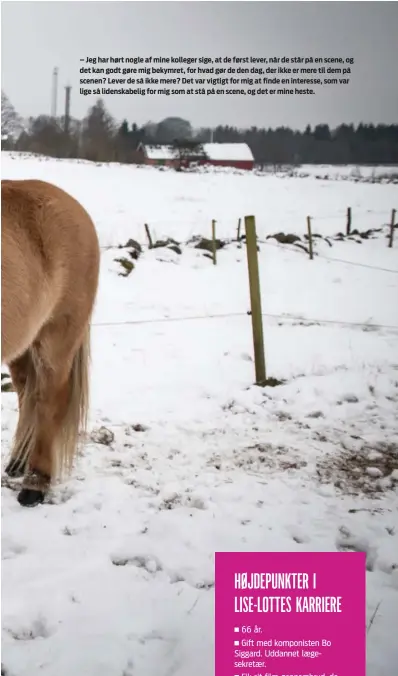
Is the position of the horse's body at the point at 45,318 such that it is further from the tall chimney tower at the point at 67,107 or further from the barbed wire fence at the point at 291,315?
the barbed wire fence at the point at 291,315

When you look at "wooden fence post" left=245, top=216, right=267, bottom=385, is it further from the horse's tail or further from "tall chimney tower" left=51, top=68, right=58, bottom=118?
"tall chimney tower" left=51, top=68, right=58, bottom=118

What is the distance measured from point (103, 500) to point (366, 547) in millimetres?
1065

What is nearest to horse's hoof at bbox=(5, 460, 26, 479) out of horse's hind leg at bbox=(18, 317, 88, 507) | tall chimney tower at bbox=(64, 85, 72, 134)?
horse's hind leg at bbox=(18, 317, 88, 507)

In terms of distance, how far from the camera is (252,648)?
139 centimetres

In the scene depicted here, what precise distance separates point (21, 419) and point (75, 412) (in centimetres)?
26

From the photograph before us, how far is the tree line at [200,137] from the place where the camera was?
196cm

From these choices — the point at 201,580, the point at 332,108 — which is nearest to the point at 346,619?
the point at 201,580

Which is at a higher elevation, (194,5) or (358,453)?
(194,5)

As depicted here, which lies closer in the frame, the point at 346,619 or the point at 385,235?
the point at 346,619

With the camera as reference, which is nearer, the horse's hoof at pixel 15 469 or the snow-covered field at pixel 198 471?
the snow-covered field at pixel 198 471

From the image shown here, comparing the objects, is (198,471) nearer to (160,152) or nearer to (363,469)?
(363,469)

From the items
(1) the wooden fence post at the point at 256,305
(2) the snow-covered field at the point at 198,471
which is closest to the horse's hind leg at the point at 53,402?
(2) the snow-covered field at the point at 198,471

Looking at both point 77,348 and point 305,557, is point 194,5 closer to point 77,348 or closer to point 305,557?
point 77,348

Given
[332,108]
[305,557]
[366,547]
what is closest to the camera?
[305,557]
